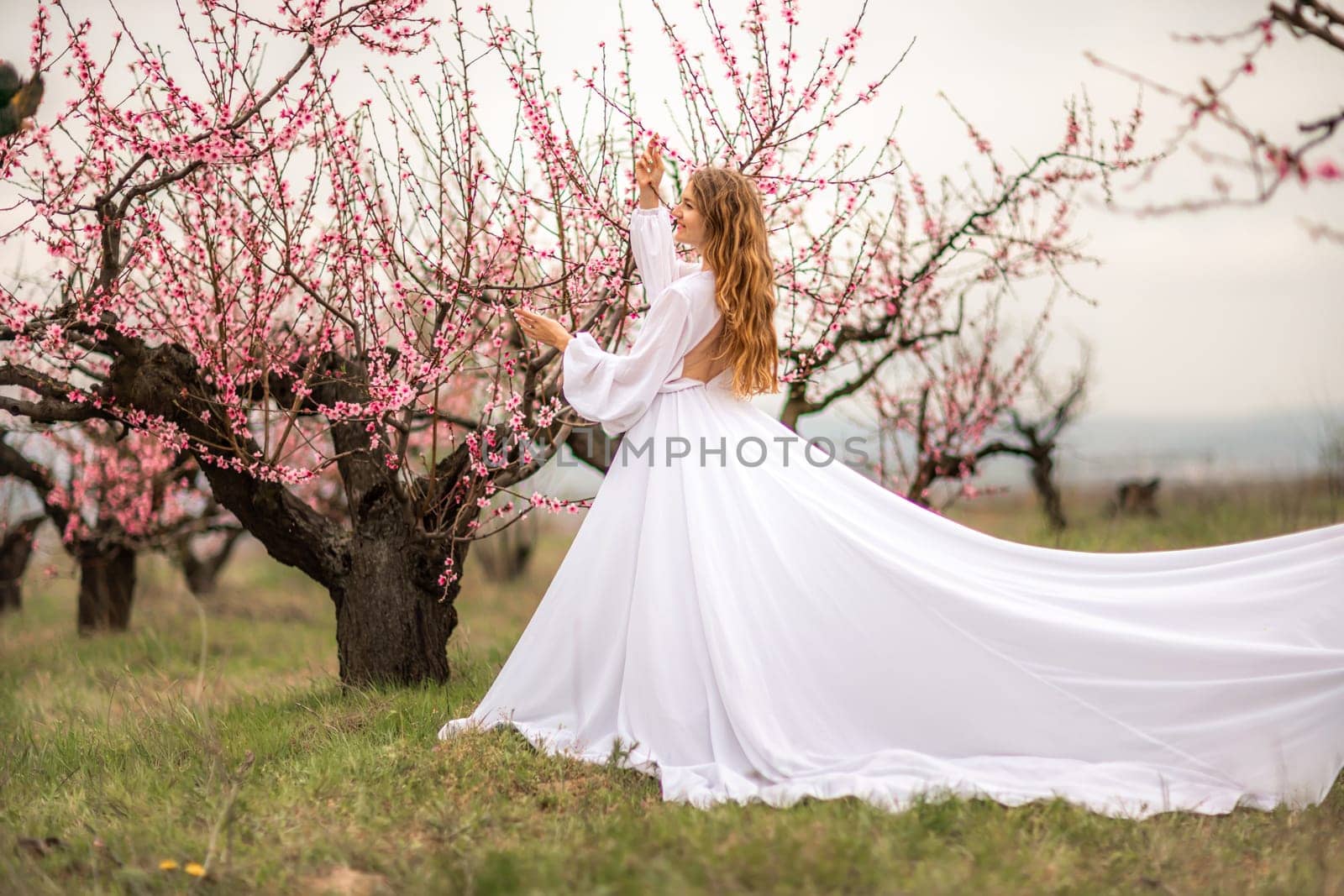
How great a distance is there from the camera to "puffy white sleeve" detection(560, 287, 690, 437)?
10.8ft

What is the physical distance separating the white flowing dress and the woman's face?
95 mm

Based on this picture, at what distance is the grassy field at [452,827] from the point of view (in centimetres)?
235

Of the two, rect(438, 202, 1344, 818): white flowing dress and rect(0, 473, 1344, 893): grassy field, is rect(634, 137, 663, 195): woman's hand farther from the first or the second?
rect(0, 473, 1344, 893): grassy field

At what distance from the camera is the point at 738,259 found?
329 centimetres

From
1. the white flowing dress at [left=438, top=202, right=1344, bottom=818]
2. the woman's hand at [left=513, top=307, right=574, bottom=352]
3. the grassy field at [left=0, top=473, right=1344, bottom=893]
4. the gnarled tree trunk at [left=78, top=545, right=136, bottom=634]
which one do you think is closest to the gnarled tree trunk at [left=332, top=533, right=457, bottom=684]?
the grassy field at [left=0, top=473, right=1344, bottom=893]

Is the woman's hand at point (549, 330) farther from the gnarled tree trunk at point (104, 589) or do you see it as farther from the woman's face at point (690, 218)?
the gnarled tree trunk at point (104, 589)

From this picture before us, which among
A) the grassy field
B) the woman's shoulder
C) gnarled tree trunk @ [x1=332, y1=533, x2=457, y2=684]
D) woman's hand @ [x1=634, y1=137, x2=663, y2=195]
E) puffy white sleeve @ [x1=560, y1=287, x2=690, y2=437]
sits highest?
woman's hand @ [x1=634, y1=137, x2=663, y2=195]

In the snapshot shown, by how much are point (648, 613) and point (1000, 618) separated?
1.03 metres

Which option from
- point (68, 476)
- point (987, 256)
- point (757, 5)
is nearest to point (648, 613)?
point (757, 5)

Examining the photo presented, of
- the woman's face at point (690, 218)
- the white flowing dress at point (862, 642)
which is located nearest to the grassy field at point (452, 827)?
the white flowing dress at point (862, 642)

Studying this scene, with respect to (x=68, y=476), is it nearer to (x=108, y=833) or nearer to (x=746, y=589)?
(x=108, y=833)

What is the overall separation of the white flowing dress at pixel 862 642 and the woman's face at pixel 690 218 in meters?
0.09

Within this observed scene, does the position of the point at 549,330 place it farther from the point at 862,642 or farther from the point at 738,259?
the point at 862,642

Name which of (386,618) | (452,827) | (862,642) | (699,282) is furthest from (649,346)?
(386,618)
